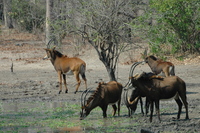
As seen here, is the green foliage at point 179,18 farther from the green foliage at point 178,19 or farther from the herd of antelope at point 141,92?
the herd of antelope at point 141,92

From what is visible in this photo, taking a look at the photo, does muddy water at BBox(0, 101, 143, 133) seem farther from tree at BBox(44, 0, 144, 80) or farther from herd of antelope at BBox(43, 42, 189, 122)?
tree at BBox(44, 0, 144, 80)

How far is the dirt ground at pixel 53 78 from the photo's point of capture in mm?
13827

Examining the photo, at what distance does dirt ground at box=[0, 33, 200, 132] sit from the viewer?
13827 millimetres

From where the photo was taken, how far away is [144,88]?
11.7 meters

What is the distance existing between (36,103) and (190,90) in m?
5.94

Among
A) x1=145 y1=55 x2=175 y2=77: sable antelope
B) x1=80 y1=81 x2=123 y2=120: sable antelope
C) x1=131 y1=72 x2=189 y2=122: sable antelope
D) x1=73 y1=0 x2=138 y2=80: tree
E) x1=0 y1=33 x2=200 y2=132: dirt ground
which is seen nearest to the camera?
x1=131 y1=72 x2=189 y2=122: sable antelope

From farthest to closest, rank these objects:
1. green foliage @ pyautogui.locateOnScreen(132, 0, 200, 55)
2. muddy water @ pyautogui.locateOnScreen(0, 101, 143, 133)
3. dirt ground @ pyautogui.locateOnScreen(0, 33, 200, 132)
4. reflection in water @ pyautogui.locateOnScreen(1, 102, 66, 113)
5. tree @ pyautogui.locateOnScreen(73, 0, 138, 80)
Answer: green foliage @ pyautogui.locateOnScreen(132, 0, 200, 55) → tree @ pyautogui.locateOnScreen(73, 0, 138, 80) → reflection in water @ pyautogui.locateOnScreen(1, 102, 66, 113) → dirt ground @ pyautogui.locateOnScreen(0, 33, 200, 132) → muddy water @ pyautogui.locateOnScreen(0, 101, 143, 133)

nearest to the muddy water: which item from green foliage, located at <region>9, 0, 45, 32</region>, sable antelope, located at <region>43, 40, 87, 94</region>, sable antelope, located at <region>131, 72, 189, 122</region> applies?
sable antelope, located at <region>131, 72, 189, 122</region>

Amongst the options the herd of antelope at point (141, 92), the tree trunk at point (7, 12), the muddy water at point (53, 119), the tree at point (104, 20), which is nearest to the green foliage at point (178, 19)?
the tree at point (104, 20)

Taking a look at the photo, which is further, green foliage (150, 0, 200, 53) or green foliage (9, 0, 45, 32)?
green foliage (9, 0, 45, 32)

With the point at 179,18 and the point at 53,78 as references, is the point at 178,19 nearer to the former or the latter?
the point at 179,18

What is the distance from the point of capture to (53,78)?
872 inches

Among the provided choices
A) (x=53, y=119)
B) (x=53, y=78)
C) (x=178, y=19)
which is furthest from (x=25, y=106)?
(x=178, y=19)

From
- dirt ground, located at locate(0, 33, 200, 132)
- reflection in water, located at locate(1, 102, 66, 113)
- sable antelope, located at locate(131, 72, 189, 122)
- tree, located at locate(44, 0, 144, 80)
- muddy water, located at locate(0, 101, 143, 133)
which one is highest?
tree, located at locate(44, 0, 144, 80)
